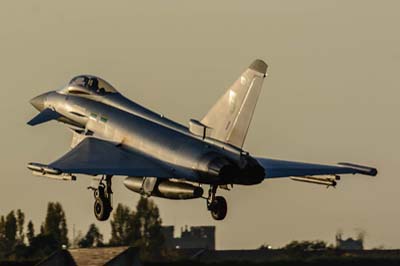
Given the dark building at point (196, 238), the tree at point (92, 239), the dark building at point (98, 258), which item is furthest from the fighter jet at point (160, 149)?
the dark building at point (196, 238)

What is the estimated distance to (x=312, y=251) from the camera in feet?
391

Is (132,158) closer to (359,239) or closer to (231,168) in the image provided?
(231,168)

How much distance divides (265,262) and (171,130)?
44.6ft

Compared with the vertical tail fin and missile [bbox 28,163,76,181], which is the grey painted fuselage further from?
missile [bbox 28,163,76,181]

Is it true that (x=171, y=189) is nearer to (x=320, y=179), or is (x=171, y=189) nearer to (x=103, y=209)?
(x=103, y=209)

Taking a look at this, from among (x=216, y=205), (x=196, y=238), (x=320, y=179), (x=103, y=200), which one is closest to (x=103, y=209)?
(x=103, y=200)

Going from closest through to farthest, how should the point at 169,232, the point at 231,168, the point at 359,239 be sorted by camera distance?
1. the point at 231,168
2. the point at 359,239
3. the point at 169,232

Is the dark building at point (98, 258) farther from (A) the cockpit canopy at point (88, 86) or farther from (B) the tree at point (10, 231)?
(B) the tree at point (10, 231)

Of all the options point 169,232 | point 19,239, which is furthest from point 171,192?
point 169,232

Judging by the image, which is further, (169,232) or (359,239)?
(169,232)

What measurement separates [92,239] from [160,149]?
47.3 meters

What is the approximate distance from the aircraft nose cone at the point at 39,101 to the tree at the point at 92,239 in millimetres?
33483

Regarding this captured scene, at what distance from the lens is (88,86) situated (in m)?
108

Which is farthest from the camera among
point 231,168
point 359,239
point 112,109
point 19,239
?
point 19,239
